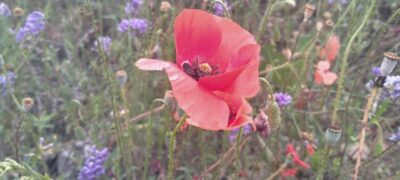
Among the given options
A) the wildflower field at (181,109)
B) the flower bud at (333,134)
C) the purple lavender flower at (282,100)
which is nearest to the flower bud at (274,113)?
the wildflower field at (181,109)

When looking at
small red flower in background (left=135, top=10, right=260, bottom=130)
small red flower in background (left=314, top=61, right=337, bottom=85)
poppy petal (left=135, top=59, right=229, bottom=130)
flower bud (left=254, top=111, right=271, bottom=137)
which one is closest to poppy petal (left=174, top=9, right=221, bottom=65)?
small red flower in background (left=135, top=10, right=260, bottom=130)

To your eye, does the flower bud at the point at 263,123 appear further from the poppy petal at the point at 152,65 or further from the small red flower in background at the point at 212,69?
the poppy petal at the point at 152,65

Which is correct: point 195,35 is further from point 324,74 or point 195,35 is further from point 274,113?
point 324,74

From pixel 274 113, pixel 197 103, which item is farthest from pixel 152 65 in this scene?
pixel 274 113

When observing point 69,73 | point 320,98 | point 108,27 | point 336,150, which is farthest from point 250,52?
point 108,27

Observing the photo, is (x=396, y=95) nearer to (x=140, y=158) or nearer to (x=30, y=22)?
(x=140, y=158)

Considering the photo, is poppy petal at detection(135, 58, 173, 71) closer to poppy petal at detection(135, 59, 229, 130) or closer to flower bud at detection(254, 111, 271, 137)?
poppy petal at detection(135, 59, 229, 130)
